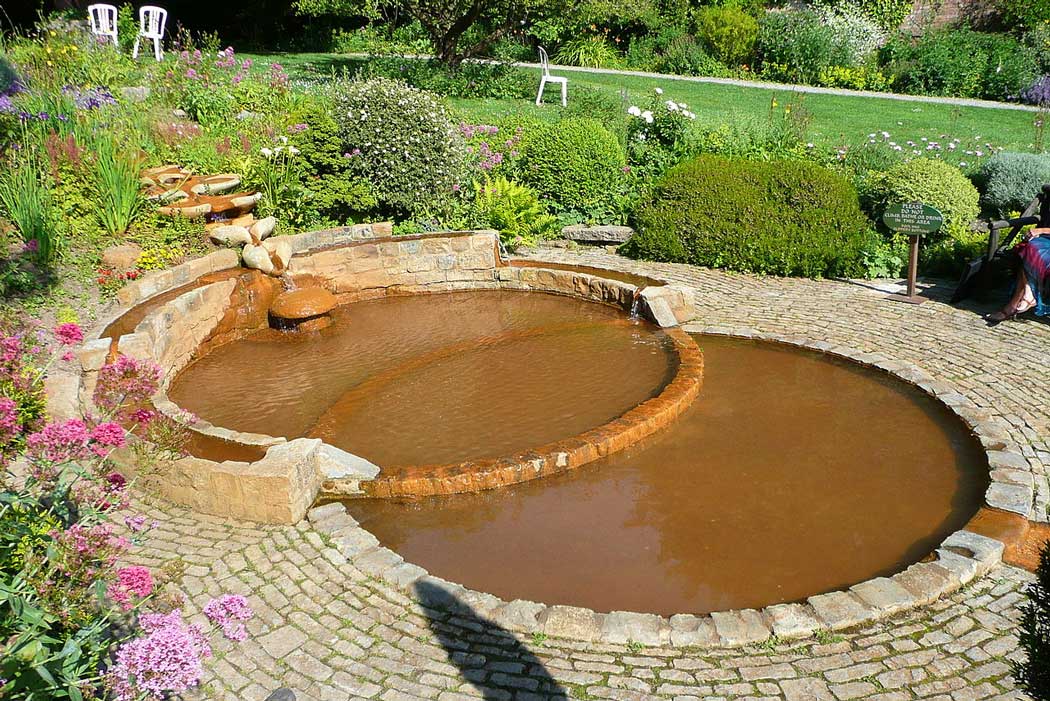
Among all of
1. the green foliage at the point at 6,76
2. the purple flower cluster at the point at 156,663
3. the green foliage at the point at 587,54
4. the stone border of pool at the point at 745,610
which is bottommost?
the stone border of pool at the point at 745,610

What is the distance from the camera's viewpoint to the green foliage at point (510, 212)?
9.77 metres

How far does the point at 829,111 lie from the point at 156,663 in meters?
15.5

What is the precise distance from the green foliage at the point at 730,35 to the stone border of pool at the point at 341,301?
553 inches

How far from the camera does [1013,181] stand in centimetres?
958

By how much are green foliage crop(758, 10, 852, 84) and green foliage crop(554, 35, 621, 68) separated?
3.87 metres

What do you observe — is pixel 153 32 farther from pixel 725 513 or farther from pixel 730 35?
pixel 725 513

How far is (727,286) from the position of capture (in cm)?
862

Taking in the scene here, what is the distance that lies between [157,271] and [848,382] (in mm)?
6623

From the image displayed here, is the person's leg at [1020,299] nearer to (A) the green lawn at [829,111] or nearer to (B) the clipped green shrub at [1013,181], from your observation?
(B) the clipped green shrub at [1013,181]

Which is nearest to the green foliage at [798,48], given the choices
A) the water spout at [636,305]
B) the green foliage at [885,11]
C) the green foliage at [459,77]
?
the green foliage at [885,11]

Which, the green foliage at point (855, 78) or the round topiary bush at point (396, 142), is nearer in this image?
the round topiary bush at point (396, 142)

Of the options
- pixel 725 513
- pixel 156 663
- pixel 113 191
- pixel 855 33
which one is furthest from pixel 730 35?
pixel 156 663

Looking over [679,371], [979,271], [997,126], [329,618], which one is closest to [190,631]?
[329,618]

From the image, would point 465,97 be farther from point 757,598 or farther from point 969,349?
point 757,598
